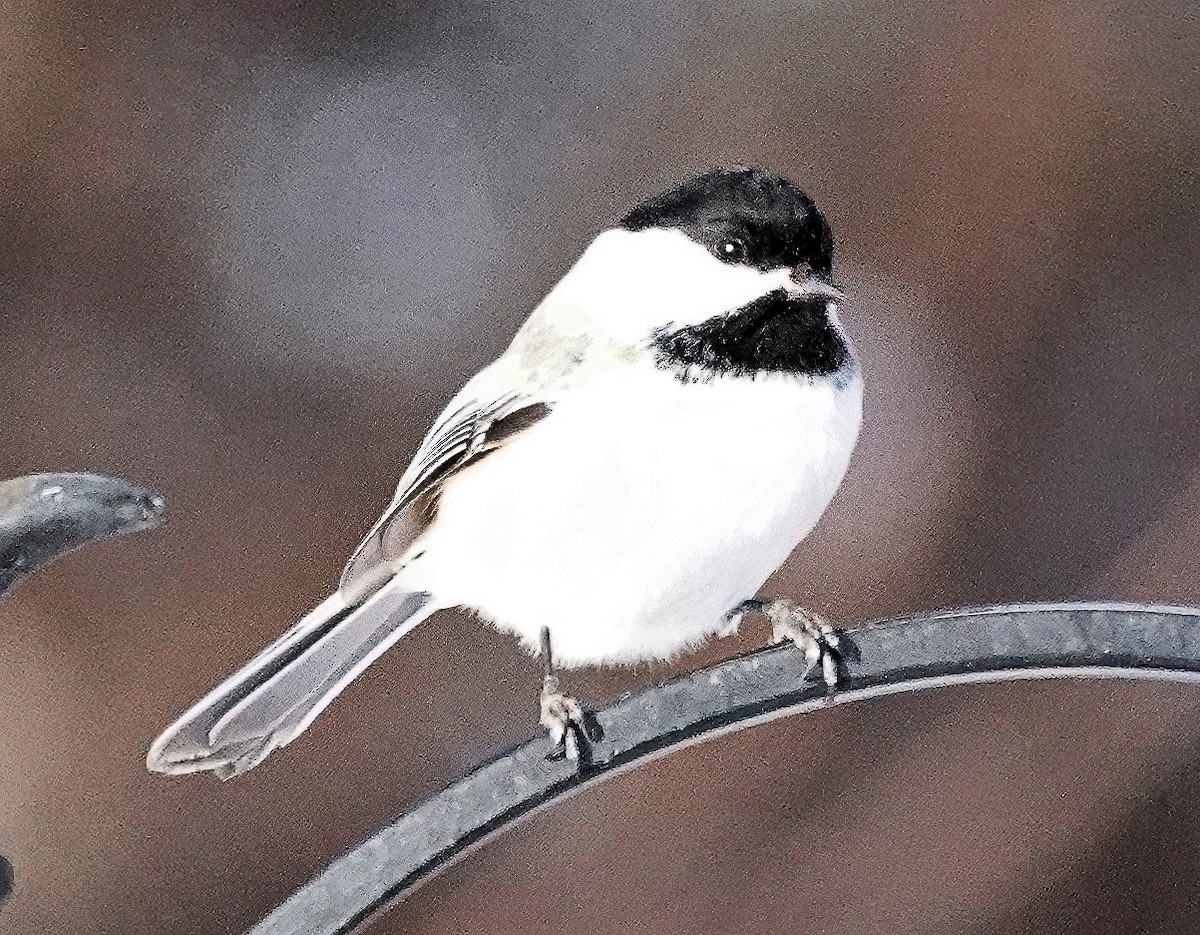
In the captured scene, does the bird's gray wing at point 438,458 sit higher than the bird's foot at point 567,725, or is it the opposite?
the bird's gray wing at point 438,458

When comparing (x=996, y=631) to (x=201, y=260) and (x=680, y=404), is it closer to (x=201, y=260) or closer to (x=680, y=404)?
(x=680, y=404)

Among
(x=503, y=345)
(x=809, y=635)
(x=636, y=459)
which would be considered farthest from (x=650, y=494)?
(x=503, y=345)

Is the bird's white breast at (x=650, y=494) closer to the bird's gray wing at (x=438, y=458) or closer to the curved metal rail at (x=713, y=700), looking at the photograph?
the bird's gray wing at (x=438, y=458)

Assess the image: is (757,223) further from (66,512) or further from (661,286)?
(66,512)

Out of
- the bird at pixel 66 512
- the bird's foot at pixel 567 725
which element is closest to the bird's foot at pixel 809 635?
the bird's foot at pixel 567 725

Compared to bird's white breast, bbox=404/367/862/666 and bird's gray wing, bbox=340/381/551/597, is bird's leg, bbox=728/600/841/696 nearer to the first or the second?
bird's white breast, bbox=404/367/862/666

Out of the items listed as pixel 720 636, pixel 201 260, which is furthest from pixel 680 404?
pixel 201 260
